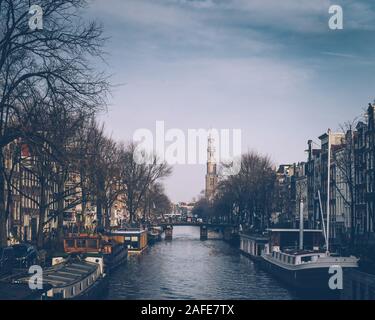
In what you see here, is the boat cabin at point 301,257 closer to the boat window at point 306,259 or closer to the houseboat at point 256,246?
the boat window at point 306,259

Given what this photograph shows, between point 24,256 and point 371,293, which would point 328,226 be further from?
point 24,256

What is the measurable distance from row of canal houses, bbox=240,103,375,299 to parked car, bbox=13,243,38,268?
19375 millimetres

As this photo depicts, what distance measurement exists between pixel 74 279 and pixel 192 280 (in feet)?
56.3

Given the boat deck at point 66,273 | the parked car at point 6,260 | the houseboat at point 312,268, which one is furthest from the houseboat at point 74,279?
the houseboat at point 312,268

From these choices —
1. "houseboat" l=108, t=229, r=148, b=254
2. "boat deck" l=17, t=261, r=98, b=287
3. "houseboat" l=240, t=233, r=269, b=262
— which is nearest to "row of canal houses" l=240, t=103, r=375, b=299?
"houseboat" l=240, t=233, r=269, b=262

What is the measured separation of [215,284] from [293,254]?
23.2 feet

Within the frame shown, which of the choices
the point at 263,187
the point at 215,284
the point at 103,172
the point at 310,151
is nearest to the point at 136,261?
the point at 103,172

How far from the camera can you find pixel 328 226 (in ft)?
167

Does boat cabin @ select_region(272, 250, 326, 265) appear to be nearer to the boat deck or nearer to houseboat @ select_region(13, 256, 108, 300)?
houseboat @ select_region(13, 256, 108, 300)

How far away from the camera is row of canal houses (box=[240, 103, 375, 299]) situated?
42.5m

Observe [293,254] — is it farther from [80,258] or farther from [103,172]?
[103,172]

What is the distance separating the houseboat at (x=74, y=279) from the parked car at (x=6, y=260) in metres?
2.72

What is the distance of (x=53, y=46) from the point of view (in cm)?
2436

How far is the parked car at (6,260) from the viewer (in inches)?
1343
